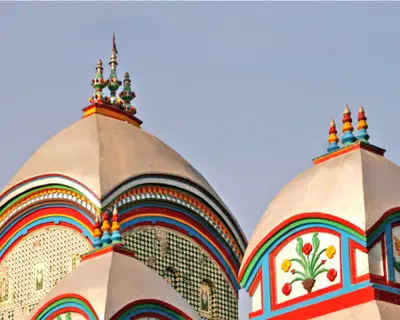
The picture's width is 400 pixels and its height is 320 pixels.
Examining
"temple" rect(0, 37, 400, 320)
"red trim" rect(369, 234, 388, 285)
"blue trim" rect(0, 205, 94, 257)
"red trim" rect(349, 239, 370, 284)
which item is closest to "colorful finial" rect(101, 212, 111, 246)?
"temple" rect(0, 37, 400, 320)

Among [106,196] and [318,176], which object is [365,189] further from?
[106,196]

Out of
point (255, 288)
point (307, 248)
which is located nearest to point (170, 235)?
Result: point (255, 288)

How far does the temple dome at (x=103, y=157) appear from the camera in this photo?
62.2ft

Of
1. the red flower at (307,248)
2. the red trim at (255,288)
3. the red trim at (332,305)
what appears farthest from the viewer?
the red trim at (255,288)

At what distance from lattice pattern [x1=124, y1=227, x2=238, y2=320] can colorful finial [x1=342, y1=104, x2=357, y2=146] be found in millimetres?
6091

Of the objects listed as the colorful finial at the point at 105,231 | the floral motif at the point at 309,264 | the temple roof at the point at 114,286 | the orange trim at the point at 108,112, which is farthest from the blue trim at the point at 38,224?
the floral motif at the point at 309,264

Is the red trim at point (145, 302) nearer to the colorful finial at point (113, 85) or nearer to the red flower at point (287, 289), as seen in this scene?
the red flower at point (287, 289)

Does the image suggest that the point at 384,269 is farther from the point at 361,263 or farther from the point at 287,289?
the point at 287,289

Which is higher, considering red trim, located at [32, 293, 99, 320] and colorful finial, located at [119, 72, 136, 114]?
colorful finial, located at [119, 72, 136, 114]

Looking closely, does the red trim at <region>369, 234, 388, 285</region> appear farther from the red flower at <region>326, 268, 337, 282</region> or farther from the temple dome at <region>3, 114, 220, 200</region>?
the temple dome at <region>3, 114, 220, 200</region>

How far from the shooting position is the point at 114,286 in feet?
49.6

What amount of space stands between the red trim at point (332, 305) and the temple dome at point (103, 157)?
632 centimetres

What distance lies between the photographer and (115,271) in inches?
603

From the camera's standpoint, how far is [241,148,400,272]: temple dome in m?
12.4
